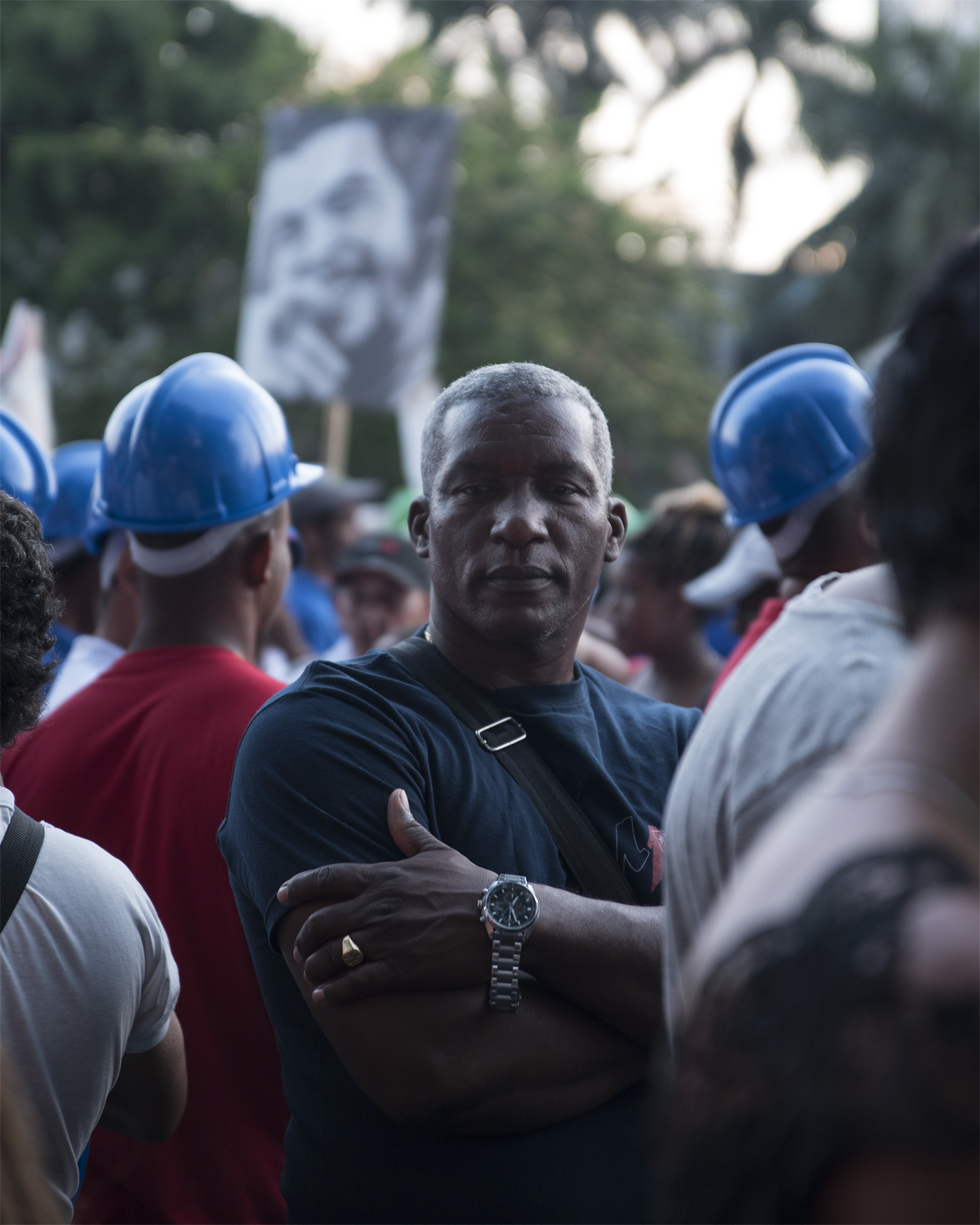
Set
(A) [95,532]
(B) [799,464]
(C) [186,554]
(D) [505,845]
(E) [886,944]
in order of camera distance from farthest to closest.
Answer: (A) [95,532]
(B) [799,464]
(C) [186,554]
(D) [505,845]
(E) [886,944]

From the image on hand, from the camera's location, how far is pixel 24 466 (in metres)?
3.76

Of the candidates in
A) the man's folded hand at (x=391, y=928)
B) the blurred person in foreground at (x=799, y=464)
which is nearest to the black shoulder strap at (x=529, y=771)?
the man's folded hand at (x=391, y=928)

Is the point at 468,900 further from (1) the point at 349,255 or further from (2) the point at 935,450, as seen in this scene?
(1) the point at 349,255

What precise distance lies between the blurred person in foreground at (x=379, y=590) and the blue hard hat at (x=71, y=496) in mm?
1628

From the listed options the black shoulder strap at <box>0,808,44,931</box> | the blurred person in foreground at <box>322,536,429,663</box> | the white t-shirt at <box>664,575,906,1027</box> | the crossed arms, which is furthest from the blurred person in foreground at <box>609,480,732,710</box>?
the white t-shirt at <box>664,575,906,1027</box>

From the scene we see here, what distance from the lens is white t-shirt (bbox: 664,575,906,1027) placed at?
1382 millimetres

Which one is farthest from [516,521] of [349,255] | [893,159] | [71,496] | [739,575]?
[893,159]

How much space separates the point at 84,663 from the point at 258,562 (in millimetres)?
632

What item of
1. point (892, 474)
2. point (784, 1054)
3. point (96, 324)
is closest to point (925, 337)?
point (892, 474)

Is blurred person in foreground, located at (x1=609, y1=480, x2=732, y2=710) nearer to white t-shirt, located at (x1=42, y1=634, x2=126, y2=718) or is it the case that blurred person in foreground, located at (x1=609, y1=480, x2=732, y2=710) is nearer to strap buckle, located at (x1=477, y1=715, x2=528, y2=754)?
white t-shirt, located at (x1=42, y1=634, x2=126, y2=718)

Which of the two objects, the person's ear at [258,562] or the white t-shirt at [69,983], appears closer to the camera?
the white t-shirt at [69,983]

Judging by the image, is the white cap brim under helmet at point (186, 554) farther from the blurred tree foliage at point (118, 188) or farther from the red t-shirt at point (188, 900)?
the blurred tree foliage at point (118, 188)

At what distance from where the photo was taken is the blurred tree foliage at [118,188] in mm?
21344

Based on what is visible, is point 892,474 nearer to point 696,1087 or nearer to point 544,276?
point 696,1087
